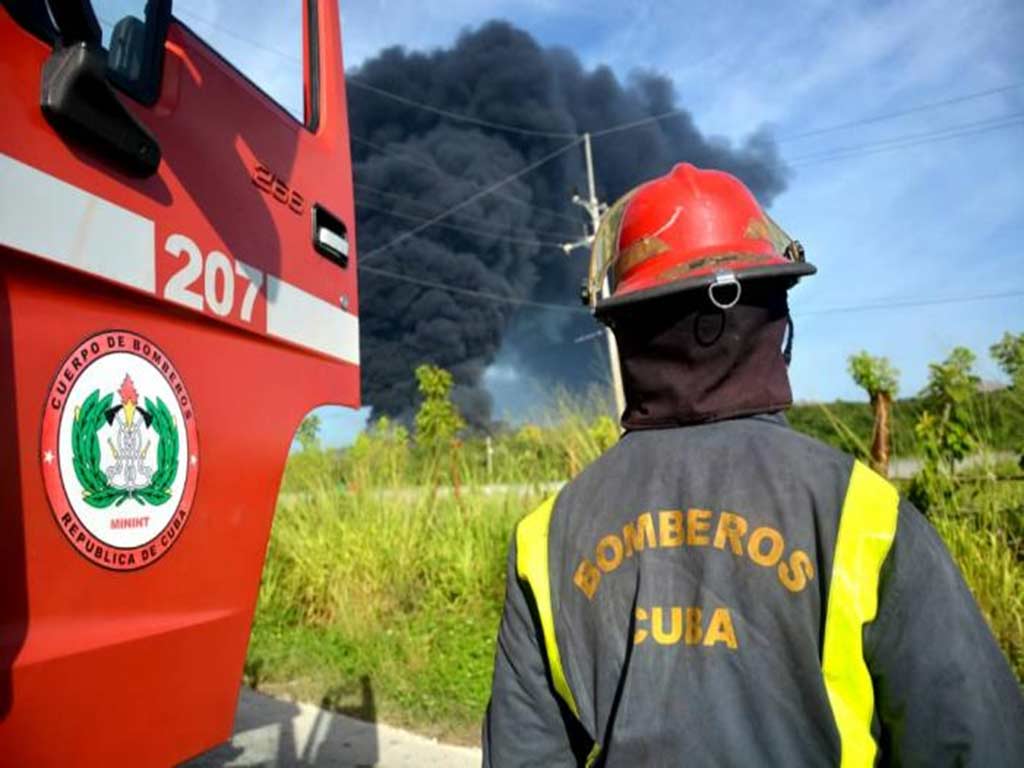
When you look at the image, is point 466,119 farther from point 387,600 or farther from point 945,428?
point 945,428

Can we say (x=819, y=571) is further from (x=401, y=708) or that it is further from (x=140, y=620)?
(x=401, y=708)

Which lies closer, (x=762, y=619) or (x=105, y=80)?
(x=762, y=619)

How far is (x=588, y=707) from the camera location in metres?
1.21

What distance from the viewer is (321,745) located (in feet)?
12.3

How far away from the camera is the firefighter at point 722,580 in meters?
1.02

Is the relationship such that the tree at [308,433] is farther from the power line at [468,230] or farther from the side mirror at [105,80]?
the power line at [468,230]

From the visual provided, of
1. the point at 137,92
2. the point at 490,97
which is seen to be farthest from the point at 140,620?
the point at 490,97

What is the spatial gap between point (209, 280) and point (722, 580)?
111 cm

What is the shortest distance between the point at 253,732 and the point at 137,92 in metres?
3.18

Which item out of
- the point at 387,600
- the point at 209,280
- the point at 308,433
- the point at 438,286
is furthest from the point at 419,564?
the point at 438,286

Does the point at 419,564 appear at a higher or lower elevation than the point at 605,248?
lower

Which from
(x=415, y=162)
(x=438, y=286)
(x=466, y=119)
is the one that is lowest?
(x=438, y=286)

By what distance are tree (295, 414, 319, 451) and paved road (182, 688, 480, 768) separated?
4.26 ft

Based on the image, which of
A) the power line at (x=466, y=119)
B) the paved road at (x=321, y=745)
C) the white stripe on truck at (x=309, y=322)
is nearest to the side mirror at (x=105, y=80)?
the white stripe on truck at (x=309, y=322)
